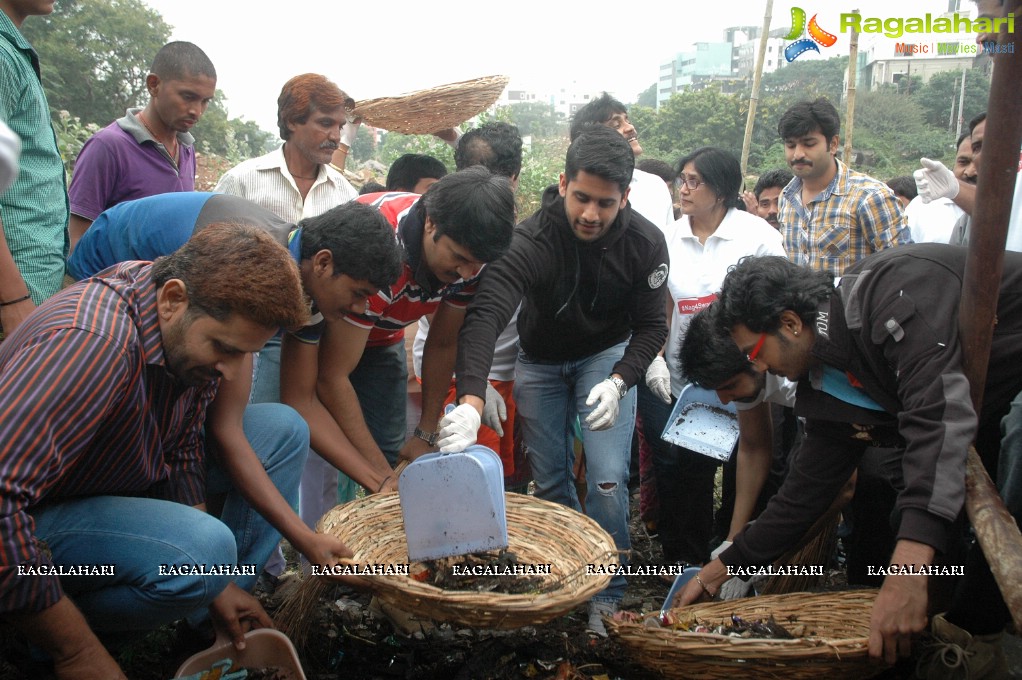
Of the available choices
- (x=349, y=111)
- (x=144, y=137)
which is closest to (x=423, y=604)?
(x=144, y=137)

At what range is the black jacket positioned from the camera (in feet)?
7.16

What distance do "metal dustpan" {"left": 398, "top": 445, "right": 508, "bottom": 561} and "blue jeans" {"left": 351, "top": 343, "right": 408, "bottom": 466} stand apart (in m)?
1.06

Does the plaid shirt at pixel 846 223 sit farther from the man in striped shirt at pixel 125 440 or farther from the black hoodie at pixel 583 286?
the man in striped shirt at pixel 125 440

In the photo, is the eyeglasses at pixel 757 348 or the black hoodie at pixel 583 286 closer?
the eyeglasses at pixel 757 348

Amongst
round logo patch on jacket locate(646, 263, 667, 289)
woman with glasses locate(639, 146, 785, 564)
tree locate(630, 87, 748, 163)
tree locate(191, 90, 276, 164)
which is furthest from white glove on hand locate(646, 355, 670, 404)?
tree locate(630, 87, 748, 163)

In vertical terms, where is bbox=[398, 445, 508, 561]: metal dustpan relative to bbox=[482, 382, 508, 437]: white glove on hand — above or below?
above

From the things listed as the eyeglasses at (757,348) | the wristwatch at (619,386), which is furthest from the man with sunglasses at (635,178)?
the eyeglasses at (757,348)

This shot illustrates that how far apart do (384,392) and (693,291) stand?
5.37ft

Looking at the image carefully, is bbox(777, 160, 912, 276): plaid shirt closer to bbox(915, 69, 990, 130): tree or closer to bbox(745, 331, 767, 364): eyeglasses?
bbox(745, 331, 767, 364): eyeglasses

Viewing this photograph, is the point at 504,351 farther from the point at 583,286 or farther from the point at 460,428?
the point at 460,428

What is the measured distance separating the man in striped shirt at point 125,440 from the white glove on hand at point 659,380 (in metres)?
1.87

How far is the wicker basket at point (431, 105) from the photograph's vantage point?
466 cm

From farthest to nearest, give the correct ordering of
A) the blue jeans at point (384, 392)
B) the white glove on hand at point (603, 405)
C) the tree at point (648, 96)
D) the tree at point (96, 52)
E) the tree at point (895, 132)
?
the tree at point (648, 96), the tree at point (895, 132), the tree at point (96, 52), the blue jeans at point (384, 392), the white glove on hand at point (603, 405)

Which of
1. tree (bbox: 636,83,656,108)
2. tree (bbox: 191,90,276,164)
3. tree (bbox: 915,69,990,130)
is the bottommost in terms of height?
tree (bbox: 636,83,656,108)
